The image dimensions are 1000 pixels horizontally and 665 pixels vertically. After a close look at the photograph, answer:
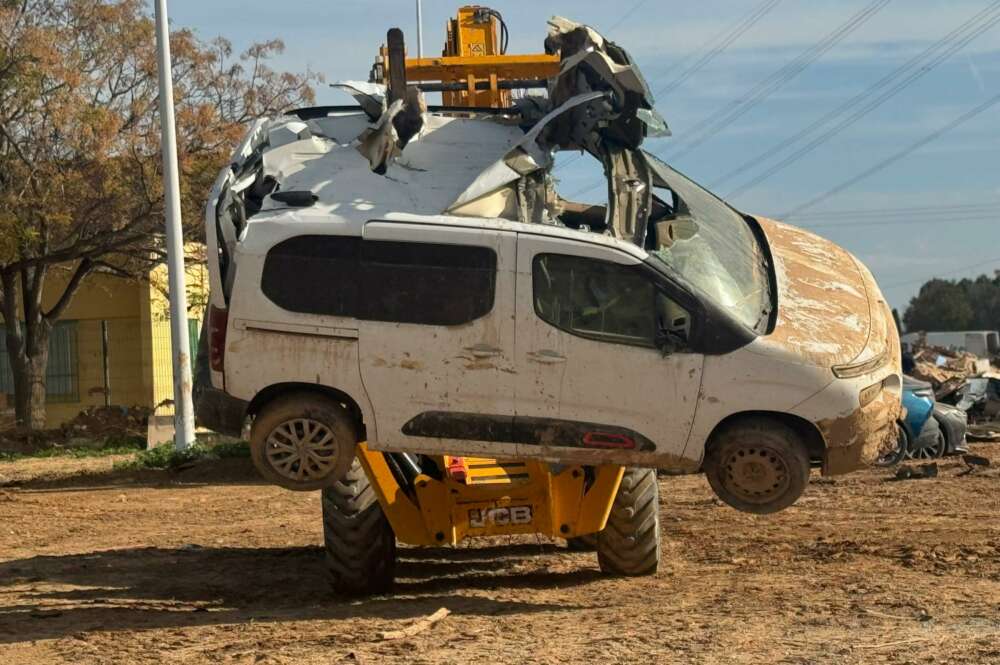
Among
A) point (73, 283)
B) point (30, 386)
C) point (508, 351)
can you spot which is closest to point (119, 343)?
point (30, 386)

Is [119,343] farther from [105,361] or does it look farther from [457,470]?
[457,470]

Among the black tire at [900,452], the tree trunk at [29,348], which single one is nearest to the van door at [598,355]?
the black tire at [900,452]

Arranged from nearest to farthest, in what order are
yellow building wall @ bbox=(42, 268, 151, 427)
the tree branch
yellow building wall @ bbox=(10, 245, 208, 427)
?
the tree branch → yellow building wall @ bbox=(10, 245, 208, 427) → yellow building wall @ bbox=(42, 268, 151, 427)

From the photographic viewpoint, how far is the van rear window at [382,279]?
8.38 meters

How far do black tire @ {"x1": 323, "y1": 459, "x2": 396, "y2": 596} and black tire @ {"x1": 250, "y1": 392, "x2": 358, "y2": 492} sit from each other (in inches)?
68.7

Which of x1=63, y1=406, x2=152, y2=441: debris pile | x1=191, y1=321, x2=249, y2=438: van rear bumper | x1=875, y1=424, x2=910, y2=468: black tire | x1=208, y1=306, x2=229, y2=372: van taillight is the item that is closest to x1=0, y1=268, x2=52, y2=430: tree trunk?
x1=63, y1=406, x2=152, y2=441: debris pile

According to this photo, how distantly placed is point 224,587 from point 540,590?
2505mm

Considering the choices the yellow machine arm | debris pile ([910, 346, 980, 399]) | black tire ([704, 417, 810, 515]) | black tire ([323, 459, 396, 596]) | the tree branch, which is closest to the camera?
black tire ([704, 417, 810, 515])

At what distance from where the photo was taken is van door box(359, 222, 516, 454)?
27.4 feet

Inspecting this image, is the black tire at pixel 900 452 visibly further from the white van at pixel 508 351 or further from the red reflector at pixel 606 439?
the red reflector at pixel 606 439

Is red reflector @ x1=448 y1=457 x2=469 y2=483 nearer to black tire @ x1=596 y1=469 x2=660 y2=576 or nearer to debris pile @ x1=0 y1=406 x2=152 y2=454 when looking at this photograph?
black tire @ x1=596 y1=469 x2=660 y2=576

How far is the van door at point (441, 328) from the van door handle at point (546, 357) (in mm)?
127

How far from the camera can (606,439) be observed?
27.6ft

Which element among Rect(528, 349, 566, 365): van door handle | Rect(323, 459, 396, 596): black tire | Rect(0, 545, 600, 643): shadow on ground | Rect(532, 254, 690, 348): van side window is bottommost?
Rect(0, 545, 600, 643): shadow on ground
